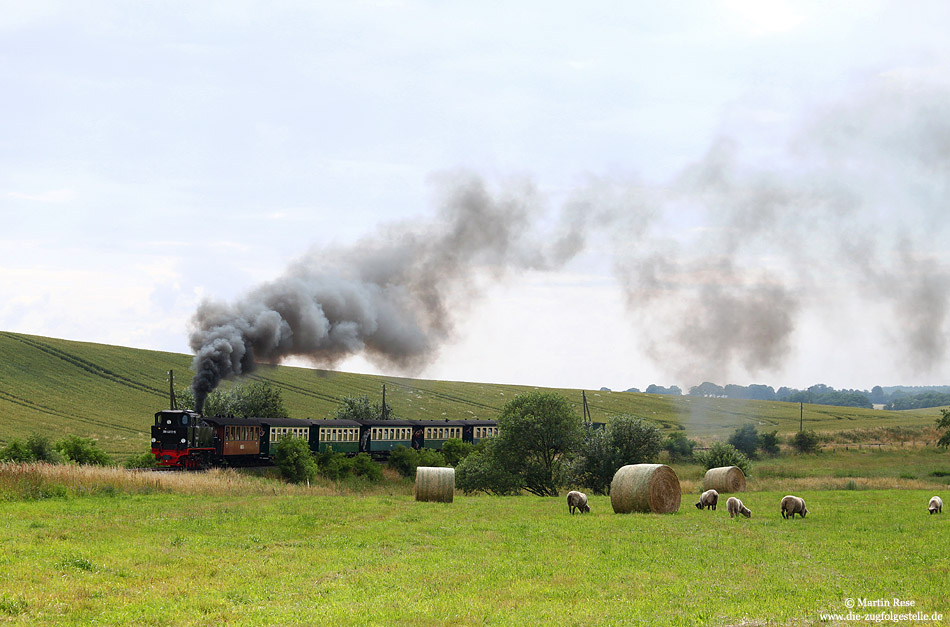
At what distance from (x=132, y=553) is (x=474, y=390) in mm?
142184

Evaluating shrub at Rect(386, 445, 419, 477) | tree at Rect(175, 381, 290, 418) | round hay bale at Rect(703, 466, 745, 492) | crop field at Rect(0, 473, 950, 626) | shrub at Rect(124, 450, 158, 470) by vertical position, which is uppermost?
tree at Rect(175, 381, 290, 418)

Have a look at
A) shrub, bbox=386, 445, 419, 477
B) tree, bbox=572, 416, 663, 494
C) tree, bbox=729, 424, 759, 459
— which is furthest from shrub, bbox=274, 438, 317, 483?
tree, bbox=729, 424, 759, 459

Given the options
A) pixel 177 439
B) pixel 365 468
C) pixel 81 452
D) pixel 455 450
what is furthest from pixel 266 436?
pixel 455 450

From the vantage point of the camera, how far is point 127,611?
12648 millimetres

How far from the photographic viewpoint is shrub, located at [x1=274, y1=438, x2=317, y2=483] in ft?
181

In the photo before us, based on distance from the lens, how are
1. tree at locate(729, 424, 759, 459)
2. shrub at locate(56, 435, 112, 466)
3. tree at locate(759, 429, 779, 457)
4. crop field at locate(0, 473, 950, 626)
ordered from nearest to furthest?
crop field at locate(0, 473, 950, 626) < shrub at locate(56, 435, 112, 466) < tree at locate(729, 424, 759, 459) < tree at locate(759, 429, 779, 457)

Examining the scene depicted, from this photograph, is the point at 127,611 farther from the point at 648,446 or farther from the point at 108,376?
the point at 108,376

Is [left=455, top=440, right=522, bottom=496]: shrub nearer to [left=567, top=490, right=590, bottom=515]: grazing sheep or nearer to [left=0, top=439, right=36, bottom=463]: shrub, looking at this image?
[left=567, top=490, right=590, bottom=515]: grazing sheep

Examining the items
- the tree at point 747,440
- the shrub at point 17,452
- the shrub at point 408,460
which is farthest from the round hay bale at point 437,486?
the tree at point 747,440

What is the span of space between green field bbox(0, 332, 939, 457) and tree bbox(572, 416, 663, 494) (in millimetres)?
32474

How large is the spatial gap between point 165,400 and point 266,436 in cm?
5500

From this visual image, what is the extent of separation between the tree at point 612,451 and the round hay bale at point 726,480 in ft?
28.9

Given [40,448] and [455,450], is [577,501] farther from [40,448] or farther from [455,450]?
[455,450]

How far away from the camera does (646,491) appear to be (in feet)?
90.5
